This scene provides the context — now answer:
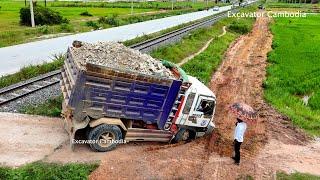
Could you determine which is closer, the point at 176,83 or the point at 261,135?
the point at 176,83

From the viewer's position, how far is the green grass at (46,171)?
1128cm

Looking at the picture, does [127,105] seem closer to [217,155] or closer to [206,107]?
[206,107]

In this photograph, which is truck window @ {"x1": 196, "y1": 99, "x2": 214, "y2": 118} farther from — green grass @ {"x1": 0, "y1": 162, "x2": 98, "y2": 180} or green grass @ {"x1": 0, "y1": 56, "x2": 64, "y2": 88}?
green grass @ {"x1": 0, "y1": 56, "x2": 64, "y2": 88}

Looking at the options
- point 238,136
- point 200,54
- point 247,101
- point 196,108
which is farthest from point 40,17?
point 238,136

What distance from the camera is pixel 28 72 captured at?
23.1 meters

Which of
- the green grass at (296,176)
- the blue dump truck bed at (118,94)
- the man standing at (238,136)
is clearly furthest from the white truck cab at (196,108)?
the green grass at (296,176)

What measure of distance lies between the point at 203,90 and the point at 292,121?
5790 mm

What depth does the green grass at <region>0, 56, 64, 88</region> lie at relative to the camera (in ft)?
68.9

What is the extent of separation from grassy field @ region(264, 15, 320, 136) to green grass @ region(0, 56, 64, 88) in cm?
1256

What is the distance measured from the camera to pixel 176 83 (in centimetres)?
1326

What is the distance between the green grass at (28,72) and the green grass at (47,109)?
13.0 ft

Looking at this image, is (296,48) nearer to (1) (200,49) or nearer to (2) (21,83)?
(1) (200,49)

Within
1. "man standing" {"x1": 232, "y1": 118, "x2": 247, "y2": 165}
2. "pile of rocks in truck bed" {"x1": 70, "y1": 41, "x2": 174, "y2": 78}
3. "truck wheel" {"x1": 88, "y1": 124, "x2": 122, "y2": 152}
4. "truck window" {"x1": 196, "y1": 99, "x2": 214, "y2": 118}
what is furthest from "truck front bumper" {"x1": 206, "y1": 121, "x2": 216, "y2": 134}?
"truck wheel" {"x1": 88, "y1": 124, "x2": 122, "y2": 152}

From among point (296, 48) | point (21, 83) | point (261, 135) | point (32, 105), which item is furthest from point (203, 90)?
point (296, 48)
